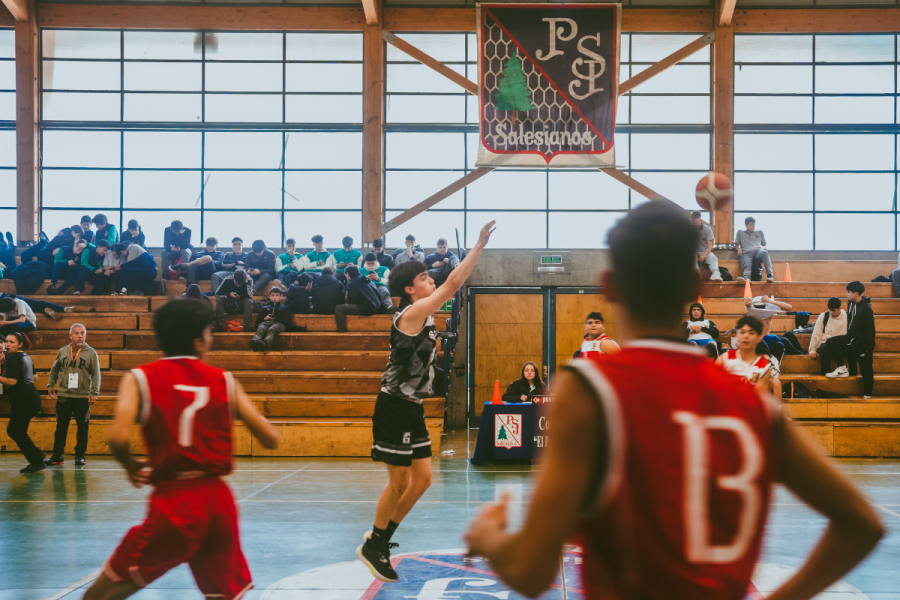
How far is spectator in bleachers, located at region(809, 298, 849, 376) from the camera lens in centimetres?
1188

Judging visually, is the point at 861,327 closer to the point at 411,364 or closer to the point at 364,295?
the point at 364,295

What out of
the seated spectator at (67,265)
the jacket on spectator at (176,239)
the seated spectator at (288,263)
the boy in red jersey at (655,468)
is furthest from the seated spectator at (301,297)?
the boy in red jersey at (655,468)

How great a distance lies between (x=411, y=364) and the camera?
4.76m

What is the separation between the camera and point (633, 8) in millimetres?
17000

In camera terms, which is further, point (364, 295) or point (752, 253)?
point (752, 253)

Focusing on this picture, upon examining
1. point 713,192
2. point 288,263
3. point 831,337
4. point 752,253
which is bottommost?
point 831,337

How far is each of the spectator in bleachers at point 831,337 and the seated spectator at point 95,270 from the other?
43.8ft

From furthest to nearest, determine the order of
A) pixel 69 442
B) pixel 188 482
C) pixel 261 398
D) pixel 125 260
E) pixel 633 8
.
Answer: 1. pixel 633 8
2. pixel 125 260
3. pixel 261 398
4. pixel 69 442
5. pixel 188 482

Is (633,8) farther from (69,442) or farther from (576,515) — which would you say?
(576,515)

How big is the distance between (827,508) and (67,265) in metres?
16.3

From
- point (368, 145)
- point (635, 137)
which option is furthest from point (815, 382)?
point (368, 145)

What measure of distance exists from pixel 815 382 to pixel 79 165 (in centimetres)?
1609

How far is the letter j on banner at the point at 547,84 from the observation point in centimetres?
1509

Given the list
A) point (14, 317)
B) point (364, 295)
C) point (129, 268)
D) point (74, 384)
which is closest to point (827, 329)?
point (364, 295)
